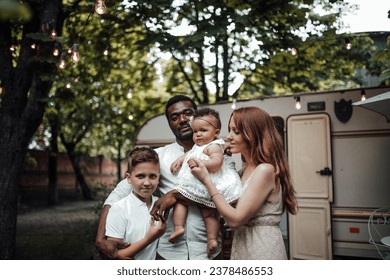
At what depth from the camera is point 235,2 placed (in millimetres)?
4492

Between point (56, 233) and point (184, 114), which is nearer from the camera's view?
point (184, 114)

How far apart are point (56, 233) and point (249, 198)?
8.78 meters

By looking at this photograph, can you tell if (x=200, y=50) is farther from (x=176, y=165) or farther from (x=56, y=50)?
(x=176, y=165)

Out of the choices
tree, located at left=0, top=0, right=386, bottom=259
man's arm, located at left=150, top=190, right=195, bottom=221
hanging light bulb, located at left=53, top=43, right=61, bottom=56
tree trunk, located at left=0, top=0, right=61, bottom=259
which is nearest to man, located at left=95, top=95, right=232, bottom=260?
man's arm, located at left=150, top=190, right=195, bottom=221

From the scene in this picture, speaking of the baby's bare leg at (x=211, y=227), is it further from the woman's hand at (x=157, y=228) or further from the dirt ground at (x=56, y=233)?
the dirt ground at (x=56, y=233)

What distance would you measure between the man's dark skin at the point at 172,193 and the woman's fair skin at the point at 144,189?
0.12ft

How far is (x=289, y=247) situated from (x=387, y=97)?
2.68m

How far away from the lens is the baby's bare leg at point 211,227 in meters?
2.04

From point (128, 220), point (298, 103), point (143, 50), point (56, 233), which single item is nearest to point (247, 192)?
point (128, 220)

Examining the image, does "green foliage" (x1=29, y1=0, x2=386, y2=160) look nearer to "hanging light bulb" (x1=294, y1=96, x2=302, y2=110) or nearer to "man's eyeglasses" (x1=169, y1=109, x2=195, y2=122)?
"hanging light bulb" (x1=294, y1=96, x2=302, y2=110)

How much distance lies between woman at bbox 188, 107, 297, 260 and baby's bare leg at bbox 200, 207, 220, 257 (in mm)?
134

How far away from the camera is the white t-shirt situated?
6.68ft

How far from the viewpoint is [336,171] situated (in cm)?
474

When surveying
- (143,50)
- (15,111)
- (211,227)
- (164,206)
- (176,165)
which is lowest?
Answer: (211,227)
